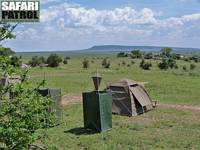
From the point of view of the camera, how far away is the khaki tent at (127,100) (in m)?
19.9

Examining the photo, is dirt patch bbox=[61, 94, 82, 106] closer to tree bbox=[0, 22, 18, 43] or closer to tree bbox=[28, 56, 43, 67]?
tree bbox=[0, 22, 18, 43]

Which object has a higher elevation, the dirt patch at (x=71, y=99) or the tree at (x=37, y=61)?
the tree at (x=37, y=61)

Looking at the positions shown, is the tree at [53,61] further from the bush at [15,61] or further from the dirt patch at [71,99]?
the bush at [15,61]

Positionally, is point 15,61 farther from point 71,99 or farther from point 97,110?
point 71,99

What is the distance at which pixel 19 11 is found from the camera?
5.66 m

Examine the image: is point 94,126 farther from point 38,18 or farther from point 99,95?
point 38,18

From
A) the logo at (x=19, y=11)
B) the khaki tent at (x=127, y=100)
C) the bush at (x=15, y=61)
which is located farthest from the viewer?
the khaki tent at (x=127, y=100)

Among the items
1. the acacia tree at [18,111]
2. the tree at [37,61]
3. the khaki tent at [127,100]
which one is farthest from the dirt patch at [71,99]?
the tree at [37,61]

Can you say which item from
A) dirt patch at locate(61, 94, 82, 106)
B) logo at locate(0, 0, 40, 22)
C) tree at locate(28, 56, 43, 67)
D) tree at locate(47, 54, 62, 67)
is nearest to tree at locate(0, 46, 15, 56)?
logo at locate(0, 0, 40, 22)

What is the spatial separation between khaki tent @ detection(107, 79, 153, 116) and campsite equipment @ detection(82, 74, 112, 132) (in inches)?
149

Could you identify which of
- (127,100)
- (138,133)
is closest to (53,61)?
(127,100)

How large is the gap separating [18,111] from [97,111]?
10.2 meters

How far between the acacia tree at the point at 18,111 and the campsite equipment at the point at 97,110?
32.1 feet

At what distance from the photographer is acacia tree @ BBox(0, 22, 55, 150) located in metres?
5.50
